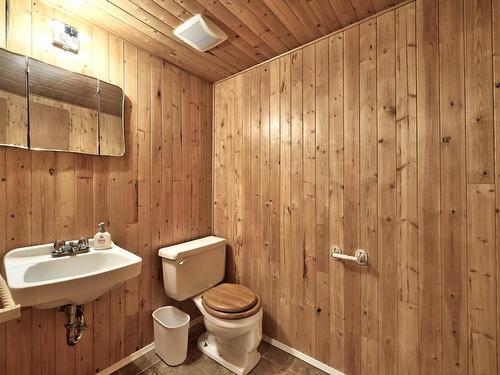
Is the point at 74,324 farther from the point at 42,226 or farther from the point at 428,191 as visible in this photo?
the point at 428,191

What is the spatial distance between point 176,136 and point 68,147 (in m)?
0.76

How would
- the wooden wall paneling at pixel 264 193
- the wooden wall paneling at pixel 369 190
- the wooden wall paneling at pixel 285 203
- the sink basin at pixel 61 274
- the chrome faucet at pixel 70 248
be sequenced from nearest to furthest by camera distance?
the sink basin at pixel 61 274, the chrome faucet at pixel 70 248, the wooden wall paneling at pixel 369 190, the wooden wall paneling at pixel 285 203, the wooden wall paneling at pixel 264 193

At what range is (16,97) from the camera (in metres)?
1.19

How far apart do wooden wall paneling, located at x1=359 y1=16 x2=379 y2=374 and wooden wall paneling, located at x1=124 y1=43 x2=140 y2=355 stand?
1.53m

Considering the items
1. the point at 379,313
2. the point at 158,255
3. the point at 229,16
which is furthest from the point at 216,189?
the point at 379,313

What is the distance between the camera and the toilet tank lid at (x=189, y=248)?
1.70m

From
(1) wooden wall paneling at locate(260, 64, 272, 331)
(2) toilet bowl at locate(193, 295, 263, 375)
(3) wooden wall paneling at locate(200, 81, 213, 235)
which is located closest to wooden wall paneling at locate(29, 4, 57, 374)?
(2) toilet bowl at locate(193, 295, 263, 375)

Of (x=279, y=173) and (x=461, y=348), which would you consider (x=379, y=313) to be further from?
(x=279, y=173)

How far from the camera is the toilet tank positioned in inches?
67.1

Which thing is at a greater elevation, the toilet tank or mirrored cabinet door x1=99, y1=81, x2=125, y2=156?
mirrored cabinet door x1=99, y1=81, x2=125, y2=156

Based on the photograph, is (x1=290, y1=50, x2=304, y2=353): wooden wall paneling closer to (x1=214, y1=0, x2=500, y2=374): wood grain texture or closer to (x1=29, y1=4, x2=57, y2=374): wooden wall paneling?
(x1=214, y1=0, x2=500, y2=374): wood grain texture

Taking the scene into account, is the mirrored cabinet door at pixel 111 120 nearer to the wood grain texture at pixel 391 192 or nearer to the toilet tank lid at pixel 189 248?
the toilet tank lid at pixel 189 248

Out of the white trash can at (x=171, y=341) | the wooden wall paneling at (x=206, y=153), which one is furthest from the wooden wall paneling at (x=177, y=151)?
the white trash can at (x=171, y=341)

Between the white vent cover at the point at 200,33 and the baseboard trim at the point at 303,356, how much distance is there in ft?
7.32
